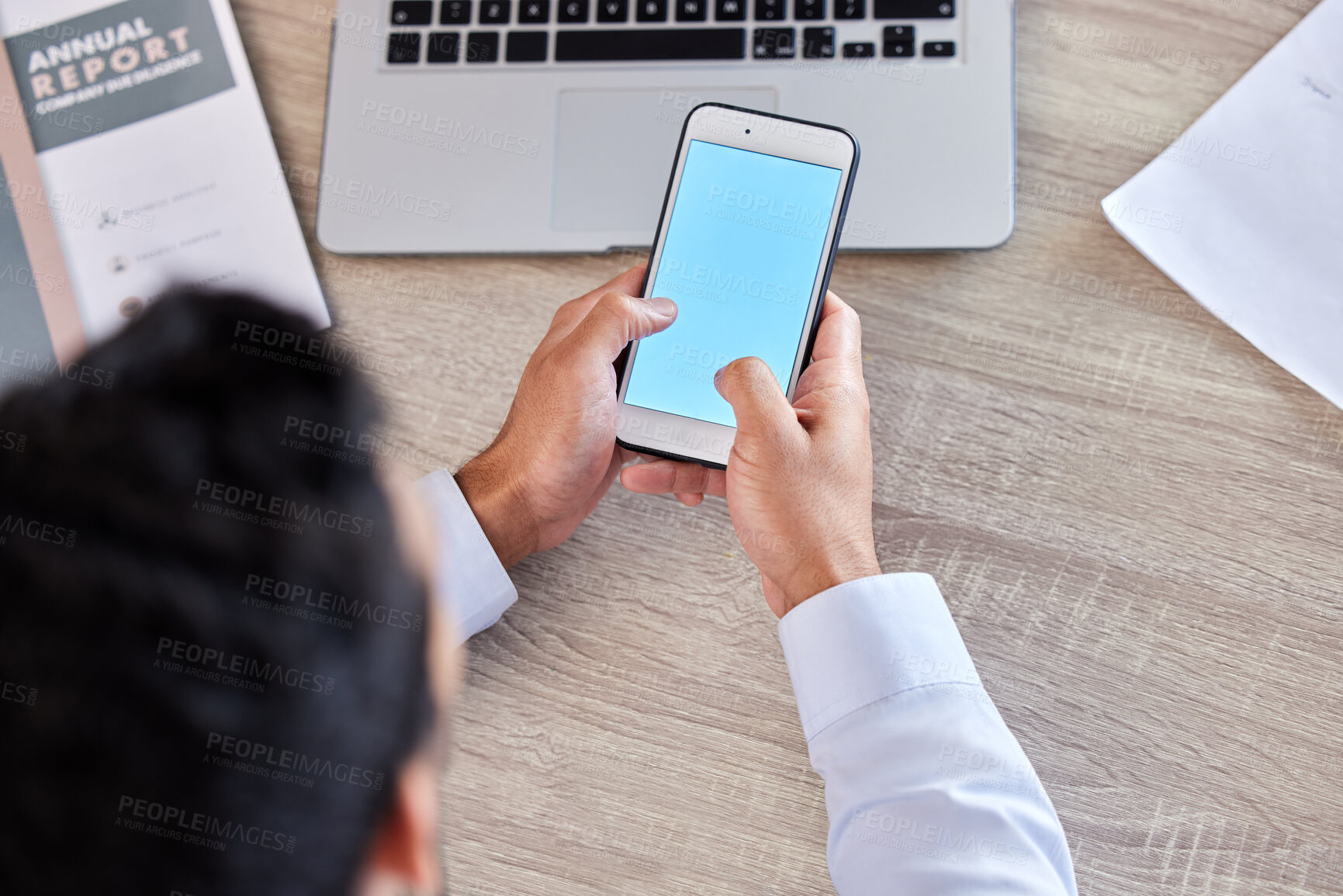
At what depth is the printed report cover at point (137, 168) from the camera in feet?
1.98

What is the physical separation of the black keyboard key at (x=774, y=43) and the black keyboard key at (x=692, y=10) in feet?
0.14

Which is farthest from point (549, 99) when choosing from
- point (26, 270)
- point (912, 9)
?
point (26, 270)

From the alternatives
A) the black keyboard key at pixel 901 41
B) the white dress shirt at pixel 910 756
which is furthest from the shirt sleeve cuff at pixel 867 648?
the black keyboard key at pixel 901 41

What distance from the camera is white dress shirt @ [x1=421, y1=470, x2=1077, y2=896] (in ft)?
1.44

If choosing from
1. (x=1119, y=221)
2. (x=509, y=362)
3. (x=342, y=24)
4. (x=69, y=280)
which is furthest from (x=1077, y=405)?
(x=69, y=280)

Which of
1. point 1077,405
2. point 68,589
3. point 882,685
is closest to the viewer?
point 68,589

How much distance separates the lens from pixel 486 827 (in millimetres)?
533

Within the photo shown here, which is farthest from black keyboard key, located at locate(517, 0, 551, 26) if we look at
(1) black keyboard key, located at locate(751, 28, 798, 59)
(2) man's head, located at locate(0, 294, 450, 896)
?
(2) man's head, located at locate(0, 294, 450, 896)

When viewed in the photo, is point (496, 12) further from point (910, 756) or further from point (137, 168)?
point (910, 756)

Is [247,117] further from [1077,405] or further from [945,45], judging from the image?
[1077,405]

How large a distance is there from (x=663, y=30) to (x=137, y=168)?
42 cm

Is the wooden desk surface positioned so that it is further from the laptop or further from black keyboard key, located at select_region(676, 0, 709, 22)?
black keyboard key, located at select_region(676, 0, 709, 22)

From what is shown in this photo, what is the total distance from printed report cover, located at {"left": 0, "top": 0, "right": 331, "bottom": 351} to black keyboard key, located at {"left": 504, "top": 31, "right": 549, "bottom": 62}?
0.20m

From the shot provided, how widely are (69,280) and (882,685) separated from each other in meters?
0.65
